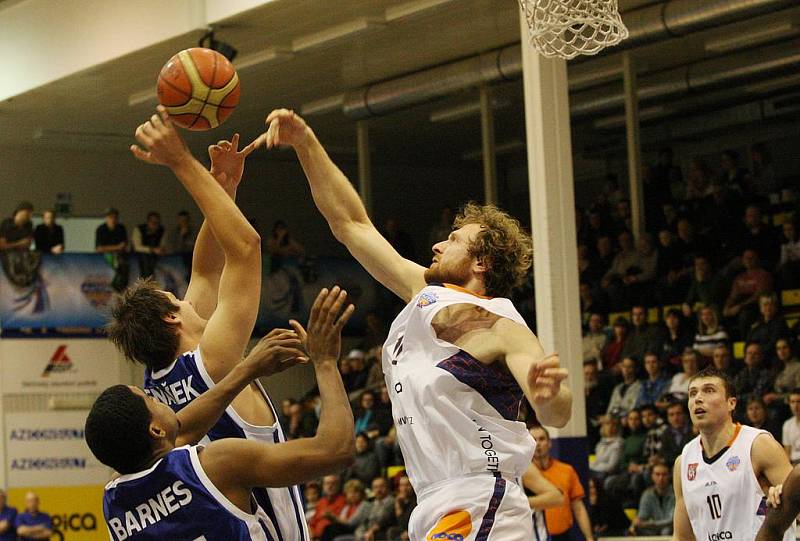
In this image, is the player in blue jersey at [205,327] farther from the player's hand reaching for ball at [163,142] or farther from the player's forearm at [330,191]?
the player's forearm at [330,191]

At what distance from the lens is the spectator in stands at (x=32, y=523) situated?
15.4m

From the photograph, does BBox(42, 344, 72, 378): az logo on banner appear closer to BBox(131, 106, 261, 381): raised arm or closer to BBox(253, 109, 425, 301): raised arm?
BBox(253, 109, 425, 301): raised arm

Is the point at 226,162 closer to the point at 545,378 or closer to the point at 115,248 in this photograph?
the point at 545,378

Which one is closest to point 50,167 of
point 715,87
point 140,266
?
point 140,266

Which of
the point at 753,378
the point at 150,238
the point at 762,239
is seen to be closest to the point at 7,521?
the point at 150,238

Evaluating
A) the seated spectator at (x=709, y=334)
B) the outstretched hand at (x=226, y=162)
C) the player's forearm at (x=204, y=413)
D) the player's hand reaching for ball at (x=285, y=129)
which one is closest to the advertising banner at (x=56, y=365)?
the seated spectator at (x=709, y=334)

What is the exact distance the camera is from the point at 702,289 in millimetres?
14383

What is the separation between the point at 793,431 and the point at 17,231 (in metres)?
10.2

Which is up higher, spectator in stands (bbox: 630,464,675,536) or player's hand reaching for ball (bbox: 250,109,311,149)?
player's hand reaching for ball (bbox: 250,109,311,149)

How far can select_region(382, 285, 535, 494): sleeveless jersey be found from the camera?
438 centimetres

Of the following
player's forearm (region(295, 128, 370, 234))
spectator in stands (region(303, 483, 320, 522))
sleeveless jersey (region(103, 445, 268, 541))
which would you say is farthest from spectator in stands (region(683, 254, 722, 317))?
sleeveless jersey (region(103, 445, 268, 541))

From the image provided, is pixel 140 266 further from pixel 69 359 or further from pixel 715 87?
pixel 715 87

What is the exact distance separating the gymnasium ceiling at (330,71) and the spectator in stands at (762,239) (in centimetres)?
218

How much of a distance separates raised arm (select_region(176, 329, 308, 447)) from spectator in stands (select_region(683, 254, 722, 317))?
10770 mm
